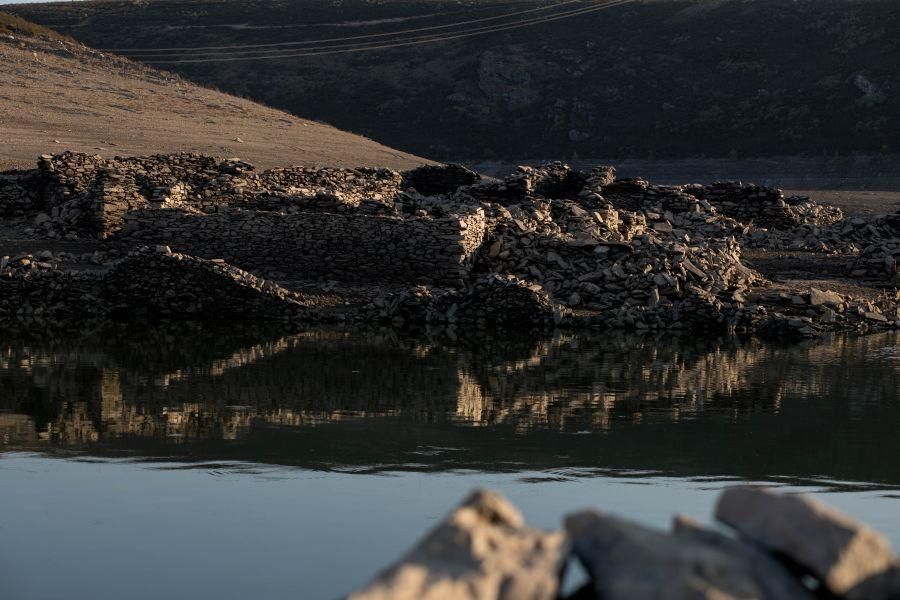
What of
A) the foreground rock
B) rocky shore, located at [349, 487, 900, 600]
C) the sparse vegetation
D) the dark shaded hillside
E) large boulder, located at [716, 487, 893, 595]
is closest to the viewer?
the foreground rock

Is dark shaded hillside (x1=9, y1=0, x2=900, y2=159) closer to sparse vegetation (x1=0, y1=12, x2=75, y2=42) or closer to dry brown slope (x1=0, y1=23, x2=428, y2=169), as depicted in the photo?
dry brown slope (x1=0, y1=23, x2=428, y2=169)

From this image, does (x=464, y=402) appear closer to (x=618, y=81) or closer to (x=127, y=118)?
(x=127, y=118)

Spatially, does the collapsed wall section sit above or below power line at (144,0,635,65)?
below

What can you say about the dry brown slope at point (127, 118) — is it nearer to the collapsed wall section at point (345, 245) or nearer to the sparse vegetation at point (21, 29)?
the sparse vegetation at point (21, 29)

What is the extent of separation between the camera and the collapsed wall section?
22.3m

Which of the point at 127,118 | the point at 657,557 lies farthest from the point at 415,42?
the point at 657,557

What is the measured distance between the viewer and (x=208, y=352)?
680 inches

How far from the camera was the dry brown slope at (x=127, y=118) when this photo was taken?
1553 inches

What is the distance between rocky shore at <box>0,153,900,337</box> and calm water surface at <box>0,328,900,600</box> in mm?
1652

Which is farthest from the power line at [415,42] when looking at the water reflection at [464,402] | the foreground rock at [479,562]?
the foreground rock at [479,562]

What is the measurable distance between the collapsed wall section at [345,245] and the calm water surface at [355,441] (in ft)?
11.7

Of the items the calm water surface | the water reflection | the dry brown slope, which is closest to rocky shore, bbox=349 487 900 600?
the calm water surface

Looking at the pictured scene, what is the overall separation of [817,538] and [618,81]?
72336mm

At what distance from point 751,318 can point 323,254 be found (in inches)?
272
